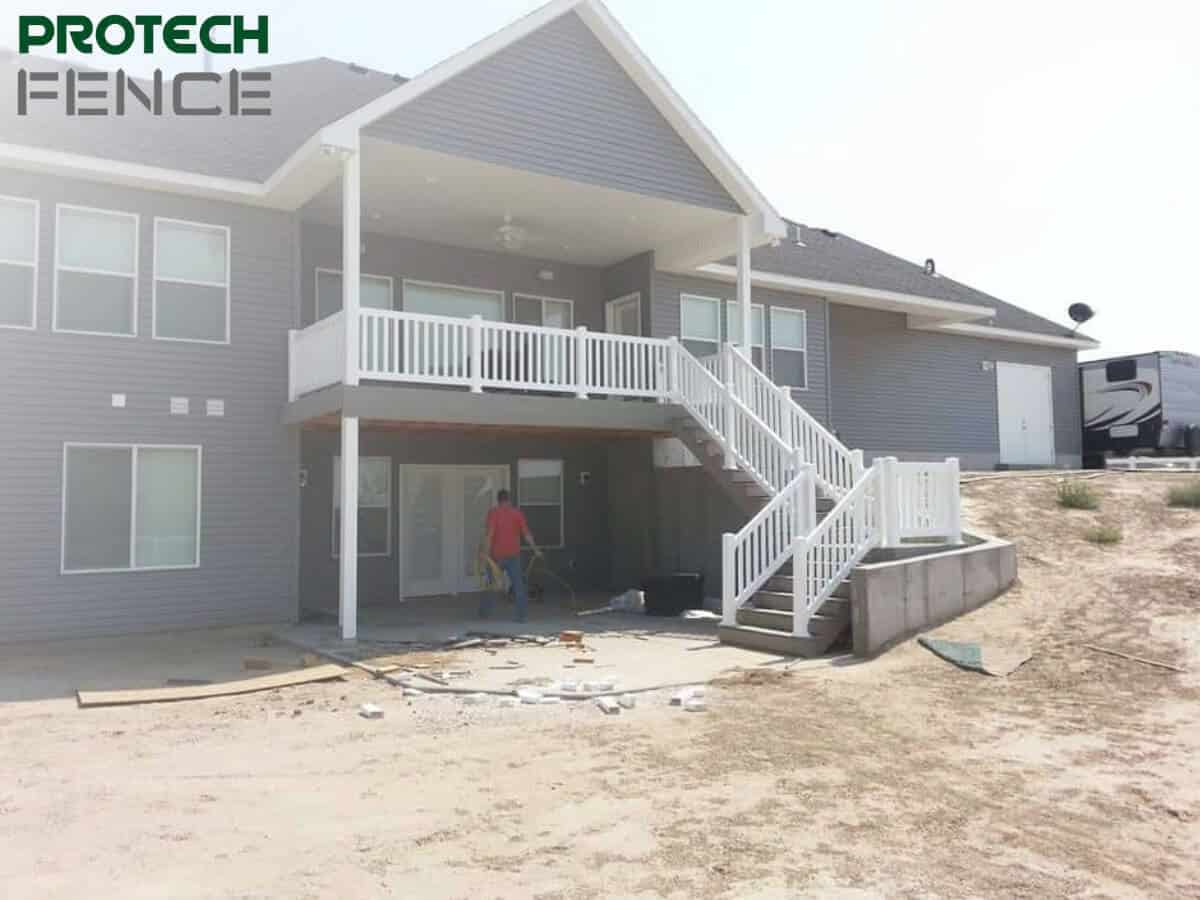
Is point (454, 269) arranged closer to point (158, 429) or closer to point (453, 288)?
point (453, 288)

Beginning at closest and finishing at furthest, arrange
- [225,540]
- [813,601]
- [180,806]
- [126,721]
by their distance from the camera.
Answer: [180,806] → [126,721] → [813,601] → [225,540]

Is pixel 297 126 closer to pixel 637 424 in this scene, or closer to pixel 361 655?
pixel 637 424

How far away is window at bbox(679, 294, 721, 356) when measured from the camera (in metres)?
17.0

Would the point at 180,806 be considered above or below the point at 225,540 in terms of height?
below

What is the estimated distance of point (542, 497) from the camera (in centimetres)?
1673

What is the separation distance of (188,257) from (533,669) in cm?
761

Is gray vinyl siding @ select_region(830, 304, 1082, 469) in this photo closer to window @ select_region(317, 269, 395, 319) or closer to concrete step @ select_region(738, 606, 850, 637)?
window @ select_region(317, 269, 395, 319)

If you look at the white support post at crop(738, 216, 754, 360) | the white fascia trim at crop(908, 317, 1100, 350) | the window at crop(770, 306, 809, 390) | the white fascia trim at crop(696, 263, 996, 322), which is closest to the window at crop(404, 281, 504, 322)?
the white fascia trim at crop(696, 263, 996, 322)

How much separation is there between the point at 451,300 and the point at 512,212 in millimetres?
2106

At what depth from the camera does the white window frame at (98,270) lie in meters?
11.9

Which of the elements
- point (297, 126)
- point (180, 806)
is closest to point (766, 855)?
point (180, 806)

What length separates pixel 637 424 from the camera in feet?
44.1

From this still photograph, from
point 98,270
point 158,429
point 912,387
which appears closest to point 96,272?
point 98,270

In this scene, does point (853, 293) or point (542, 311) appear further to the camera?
point (853, 293)
